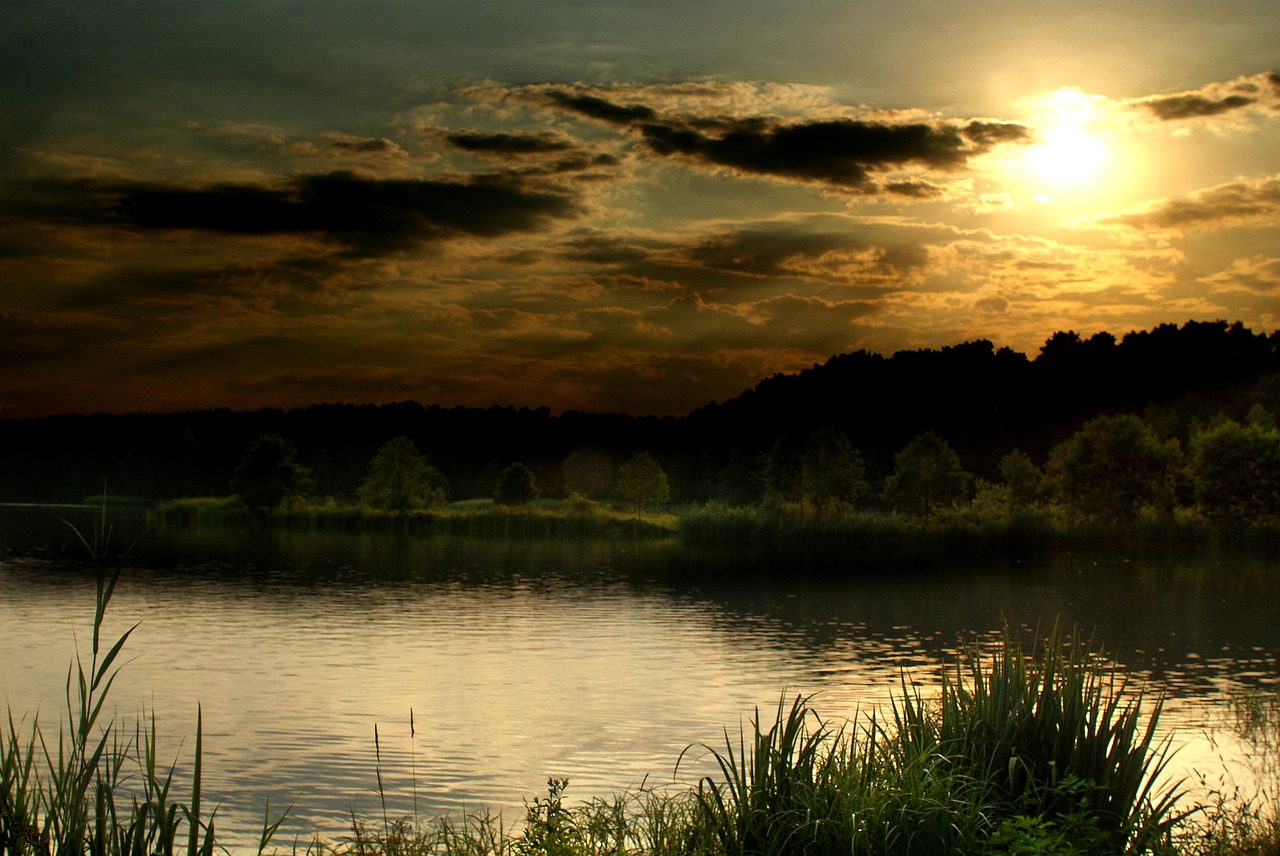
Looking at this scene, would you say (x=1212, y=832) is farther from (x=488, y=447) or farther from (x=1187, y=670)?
(x=488, y=447)

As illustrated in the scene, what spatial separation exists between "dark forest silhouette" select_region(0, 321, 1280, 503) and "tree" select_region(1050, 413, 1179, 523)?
178ft

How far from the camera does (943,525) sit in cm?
8812

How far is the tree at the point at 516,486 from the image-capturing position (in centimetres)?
10662

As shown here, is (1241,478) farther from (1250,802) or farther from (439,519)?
(1250,802)

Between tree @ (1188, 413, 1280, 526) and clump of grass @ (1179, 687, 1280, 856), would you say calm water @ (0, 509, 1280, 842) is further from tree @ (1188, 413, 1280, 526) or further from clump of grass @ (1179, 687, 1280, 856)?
tree @ (1188, 413, 1280, 526)

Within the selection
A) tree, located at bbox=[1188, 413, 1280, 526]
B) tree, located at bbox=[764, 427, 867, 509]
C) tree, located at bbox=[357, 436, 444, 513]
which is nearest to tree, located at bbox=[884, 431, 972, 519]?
tree, located at bbox=[764, 427, 867, 509]

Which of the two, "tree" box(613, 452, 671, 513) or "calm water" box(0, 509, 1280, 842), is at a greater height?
"tree" box(613, 452, 671, 513)

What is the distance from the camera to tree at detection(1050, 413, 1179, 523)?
91.4 metres

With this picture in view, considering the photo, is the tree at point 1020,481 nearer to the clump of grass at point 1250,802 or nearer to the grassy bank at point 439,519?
the grassy bank at point 439,519

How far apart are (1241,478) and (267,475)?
8169 centimetres

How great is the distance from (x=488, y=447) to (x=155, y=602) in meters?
145

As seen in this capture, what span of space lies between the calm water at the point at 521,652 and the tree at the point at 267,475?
42430mm

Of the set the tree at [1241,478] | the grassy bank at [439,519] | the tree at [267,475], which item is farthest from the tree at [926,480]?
the tree at [267,475]

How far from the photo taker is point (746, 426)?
181 m
